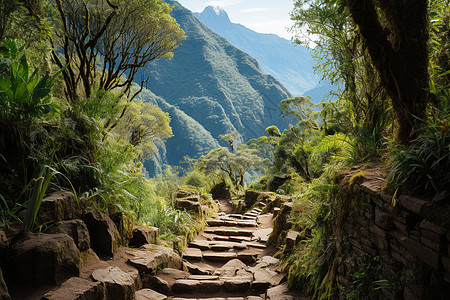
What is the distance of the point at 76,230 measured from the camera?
343cm

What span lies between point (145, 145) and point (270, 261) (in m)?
16.1

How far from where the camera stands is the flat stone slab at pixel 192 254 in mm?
5789

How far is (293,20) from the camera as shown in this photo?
5.15 m

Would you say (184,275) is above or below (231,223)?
above

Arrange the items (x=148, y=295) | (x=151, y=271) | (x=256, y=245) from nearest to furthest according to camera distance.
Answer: (x=148, y=295)
(x=151, y=271)
(x=256, y=245)

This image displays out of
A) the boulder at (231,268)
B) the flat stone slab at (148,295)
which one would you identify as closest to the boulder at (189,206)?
the boulder at (231,268)

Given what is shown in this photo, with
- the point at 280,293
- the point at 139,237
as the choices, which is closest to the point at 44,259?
the point at 139,237

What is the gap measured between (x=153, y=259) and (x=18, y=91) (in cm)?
273

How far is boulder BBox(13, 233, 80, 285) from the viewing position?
2.67 meters

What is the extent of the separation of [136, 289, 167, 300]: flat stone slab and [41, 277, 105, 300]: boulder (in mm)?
691

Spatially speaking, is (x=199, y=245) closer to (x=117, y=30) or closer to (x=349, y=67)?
(x=349, y=67)

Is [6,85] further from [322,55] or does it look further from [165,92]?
[165,92]

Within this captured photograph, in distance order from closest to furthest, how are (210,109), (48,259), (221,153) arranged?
(48,259)
(221,153)
(210,109)

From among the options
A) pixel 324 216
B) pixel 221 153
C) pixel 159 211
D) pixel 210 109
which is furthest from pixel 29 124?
pixel 210 109
